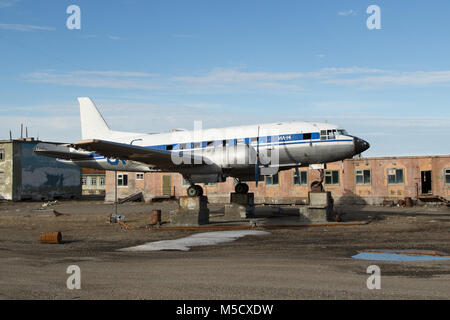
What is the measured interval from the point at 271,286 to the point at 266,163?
16054 millimetres

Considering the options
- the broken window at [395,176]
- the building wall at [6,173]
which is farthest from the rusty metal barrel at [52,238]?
the building wall at [6,173]

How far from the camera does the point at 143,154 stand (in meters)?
24.7

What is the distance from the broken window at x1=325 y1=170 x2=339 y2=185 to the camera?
1820 inches

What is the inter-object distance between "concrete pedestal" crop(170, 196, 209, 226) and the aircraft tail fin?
11.9m

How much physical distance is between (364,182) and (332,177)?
11.0 ft

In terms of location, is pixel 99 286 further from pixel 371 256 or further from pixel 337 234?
pixel 337 234

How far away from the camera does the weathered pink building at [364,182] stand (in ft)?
140

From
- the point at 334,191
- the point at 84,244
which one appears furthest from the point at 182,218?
the point at 334,191

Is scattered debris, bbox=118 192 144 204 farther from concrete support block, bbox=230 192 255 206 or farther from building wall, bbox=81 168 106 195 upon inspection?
building wall, bbox=81 168 106 195

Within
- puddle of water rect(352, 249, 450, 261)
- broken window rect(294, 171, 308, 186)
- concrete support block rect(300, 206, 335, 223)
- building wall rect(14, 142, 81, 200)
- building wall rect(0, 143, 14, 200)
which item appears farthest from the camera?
building wall rect(14, 142, 81, 200)

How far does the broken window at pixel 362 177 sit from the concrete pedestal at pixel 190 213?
25.4 metres

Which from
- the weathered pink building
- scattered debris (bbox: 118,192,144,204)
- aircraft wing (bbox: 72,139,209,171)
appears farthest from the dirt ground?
scattered debris (bbox: 118,192,144,204)

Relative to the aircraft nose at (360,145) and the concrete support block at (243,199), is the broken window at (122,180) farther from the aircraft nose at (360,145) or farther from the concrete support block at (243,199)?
the aircraft nose at (360,145)
